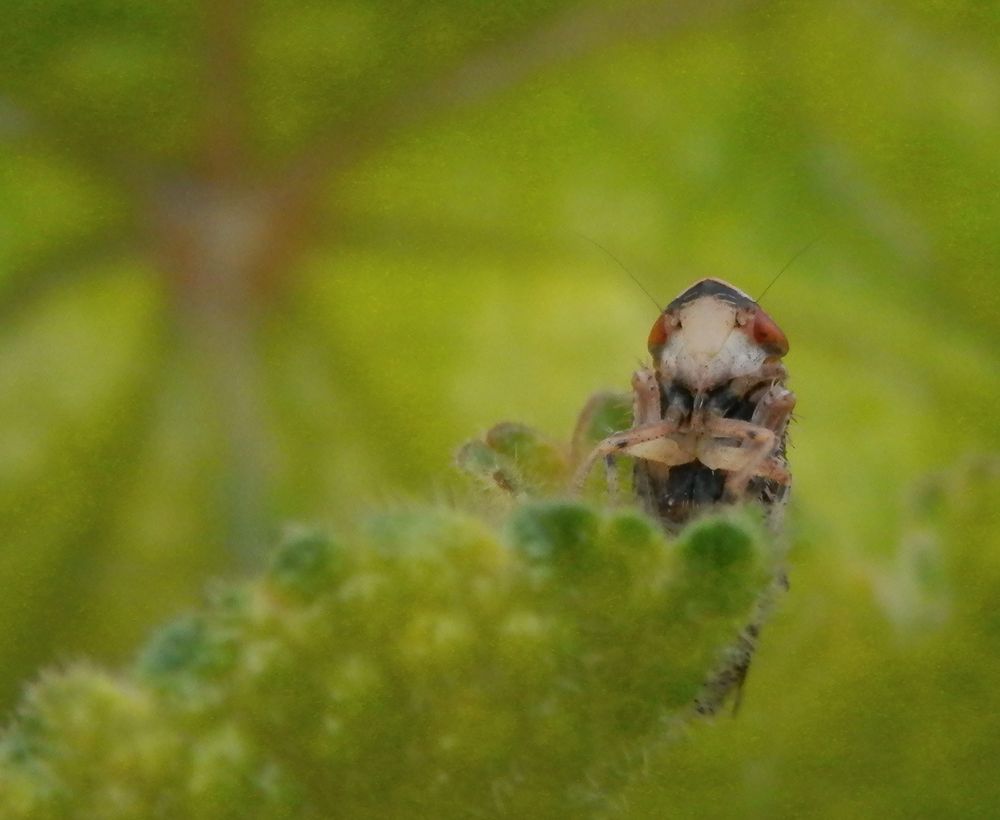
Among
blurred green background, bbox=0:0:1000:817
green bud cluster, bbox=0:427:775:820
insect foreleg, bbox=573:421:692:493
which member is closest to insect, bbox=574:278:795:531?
insect foreleg, bbox=573:421:692:493

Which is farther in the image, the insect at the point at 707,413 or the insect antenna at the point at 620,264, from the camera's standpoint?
the insect antenna at the point at 620,264

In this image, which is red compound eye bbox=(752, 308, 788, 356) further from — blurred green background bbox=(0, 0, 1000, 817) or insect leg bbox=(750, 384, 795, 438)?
blurred green background bbox=(0, 0, 1000, 817)

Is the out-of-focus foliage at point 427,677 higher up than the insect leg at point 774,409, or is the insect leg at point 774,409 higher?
the insect leg at point 774,409

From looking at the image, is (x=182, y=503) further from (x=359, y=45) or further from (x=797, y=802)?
(x=797, y=802)

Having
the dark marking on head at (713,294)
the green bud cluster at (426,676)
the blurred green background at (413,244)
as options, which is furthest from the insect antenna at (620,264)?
the green bud cluster at (426,676)

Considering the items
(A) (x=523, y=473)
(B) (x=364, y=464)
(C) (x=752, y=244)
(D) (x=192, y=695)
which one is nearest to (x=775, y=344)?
(A) (x=523, y=473)

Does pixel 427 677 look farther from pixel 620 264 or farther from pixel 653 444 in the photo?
pixel 620 264

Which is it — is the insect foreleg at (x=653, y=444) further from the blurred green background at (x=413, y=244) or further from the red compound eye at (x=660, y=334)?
the blurred green background at (x=413, y=244)
